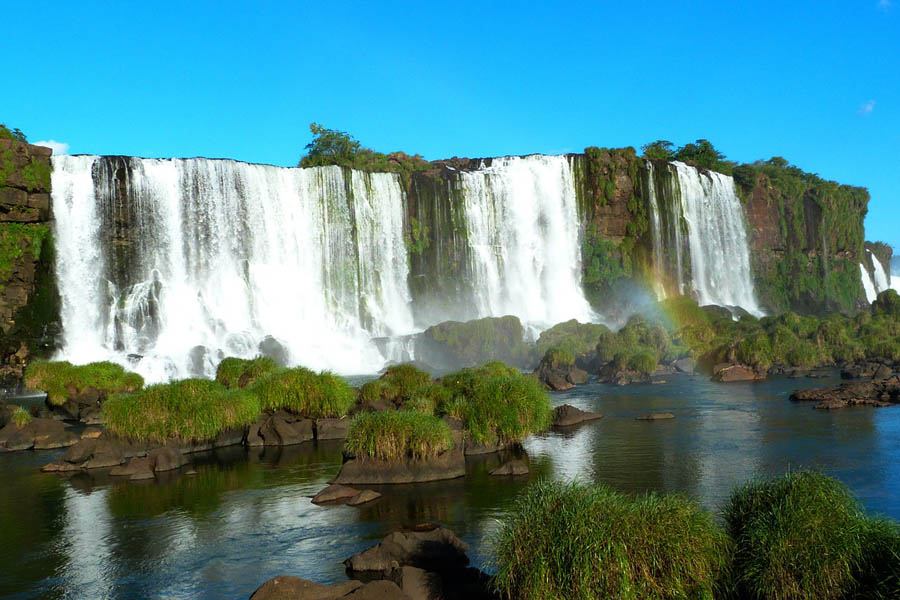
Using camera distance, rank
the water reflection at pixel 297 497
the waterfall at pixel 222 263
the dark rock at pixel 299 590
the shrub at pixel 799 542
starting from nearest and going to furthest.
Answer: the shrub at pixel 799 542
the dark rock at pixel 299 590
the water reflection at pixel 297 497
the waterfall at pixel 222 263

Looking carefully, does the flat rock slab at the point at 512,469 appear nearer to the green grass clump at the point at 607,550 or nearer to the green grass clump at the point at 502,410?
the green grass clump at the point at 502,410

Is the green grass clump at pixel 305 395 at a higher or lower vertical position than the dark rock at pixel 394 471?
higher

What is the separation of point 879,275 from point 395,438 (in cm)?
10045

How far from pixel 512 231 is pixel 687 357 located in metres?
25.3

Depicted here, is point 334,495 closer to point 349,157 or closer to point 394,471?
point 394,471

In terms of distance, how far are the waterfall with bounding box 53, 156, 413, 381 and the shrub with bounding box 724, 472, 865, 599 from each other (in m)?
40.1

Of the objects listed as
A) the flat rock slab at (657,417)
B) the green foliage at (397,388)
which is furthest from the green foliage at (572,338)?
the green foliage at (397,388)

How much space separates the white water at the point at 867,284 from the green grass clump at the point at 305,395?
84.6 metres

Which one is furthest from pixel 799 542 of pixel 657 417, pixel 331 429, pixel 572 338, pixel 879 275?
pixel 879 275

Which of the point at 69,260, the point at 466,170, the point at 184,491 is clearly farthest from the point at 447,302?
the point at 184,491

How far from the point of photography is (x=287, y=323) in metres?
60.1

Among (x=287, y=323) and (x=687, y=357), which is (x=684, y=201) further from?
(x=287, y=323)

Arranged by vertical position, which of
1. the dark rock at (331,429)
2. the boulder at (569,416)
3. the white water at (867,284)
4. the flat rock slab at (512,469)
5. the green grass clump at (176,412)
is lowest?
the flat rock slab at (512,469)

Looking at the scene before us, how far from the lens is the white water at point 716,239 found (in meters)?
79.8
